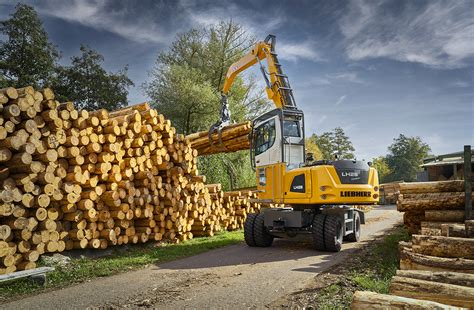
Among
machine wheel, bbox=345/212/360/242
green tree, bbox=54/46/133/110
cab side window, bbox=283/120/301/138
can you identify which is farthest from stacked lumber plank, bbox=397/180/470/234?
green tree, bbox=54/46/133/110

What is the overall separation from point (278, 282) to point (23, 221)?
5141 mm

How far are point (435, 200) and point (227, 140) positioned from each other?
7.66 metres

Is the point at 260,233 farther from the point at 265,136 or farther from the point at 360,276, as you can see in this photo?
the point at 360,276

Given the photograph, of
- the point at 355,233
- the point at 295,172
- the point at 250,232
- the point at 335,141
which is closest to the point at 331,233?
the point at 295,172

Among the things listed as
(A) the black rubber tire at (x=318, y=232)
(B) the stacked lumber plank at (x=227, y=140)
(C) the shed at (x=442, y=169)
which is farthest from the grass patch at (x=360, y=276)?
(C) the shed at (x=442, y=169)

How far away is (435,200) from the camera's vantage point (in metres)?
7.79

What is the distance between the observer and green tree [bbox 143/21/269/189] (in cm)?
2242

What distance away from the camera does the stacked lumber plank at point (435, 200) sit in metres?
7.50

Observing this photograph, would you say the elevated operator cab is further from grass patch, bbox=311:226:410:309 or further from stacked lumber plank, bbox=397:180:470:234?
grass patch, bbox=311:226:410:309

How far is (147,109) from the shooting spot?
1092 cm

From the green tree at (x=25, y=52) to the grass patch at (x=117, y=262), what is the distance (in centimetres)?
1935

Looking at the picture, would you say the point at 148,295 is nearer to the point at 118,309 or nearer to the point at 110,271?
the point at 118,309

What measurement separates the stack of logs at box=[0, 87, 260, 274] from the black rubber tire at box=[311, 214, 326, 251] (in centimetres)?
405

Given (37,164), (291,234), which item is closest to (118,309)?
(37,164)
